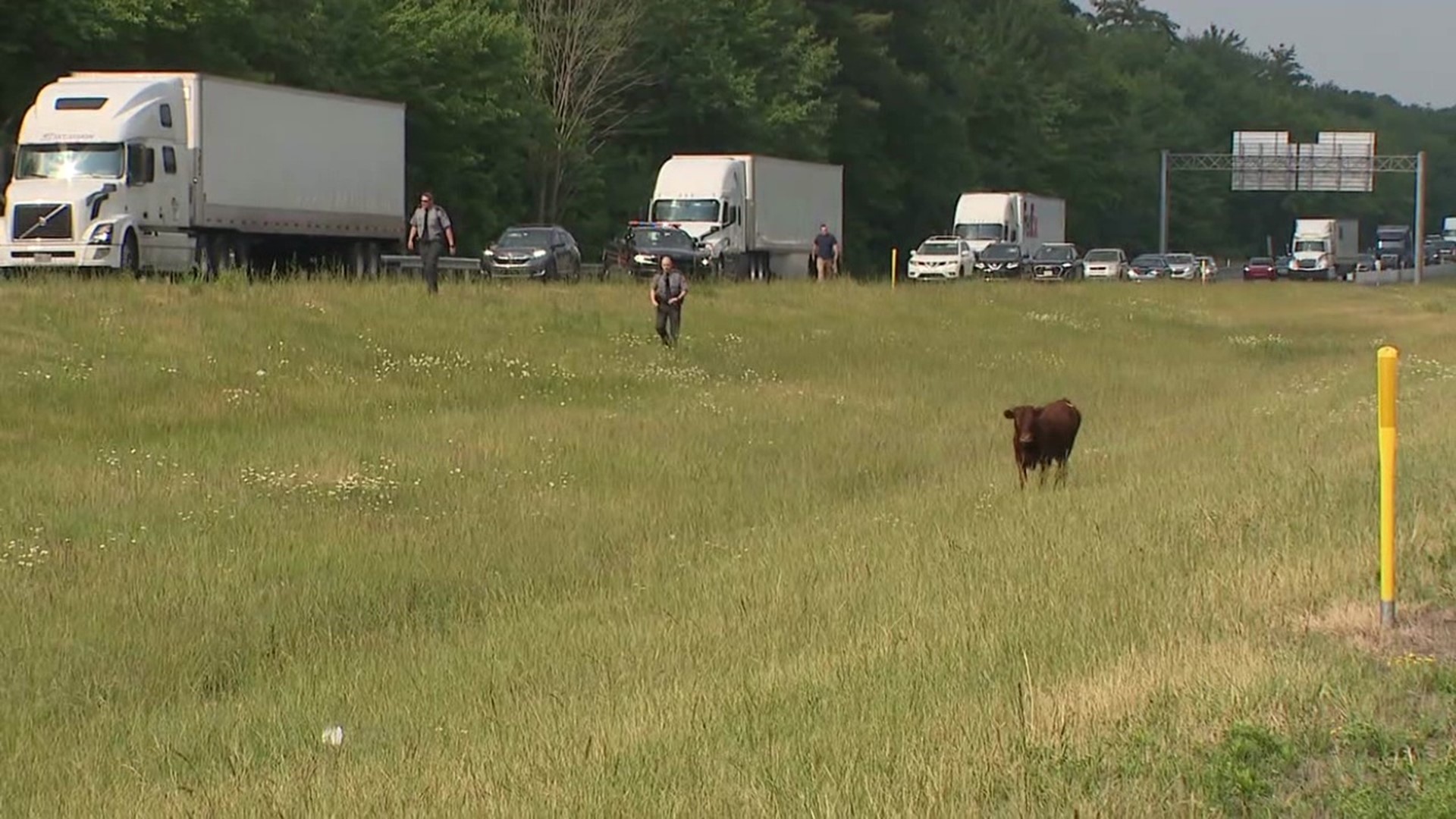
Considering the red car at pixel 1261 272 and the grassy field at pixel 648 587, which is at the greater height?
the red car at pixel 1261 272

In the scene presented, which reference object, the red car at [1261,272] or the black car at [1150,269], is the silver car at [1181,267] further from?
the red car at [1261,272]

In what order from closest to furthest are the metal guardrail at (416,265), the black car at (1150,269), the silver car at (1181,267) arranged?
the metal guardrail at (416,265) < the black car at (1150,269) < the silver car at (1181,267)

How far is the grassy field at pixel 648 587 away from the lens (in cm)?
745

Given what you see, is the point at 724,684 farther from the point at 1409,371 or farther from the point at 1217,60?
the point at 1217,60

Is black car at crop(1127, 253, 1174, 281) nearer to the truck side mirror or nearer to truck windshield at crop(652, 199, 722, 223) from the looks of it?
truck windshield at crop(652, 199, 722, 223)

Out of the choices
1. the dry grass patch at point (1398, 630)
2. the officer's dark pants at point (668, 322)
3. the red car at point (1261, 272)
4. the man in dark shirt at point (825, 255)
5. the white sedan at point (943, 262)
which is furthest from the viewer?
the red car at point (1261, 272)

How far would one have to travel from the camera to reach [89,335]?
2378 cm

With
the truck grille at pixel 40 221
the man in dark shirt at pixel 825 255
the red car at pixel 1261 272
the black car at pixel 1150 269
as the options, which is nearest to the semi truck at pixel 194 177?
the truck grille at pixel 40 221

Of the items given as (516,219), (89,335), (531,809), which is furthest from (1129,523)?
(516,219)

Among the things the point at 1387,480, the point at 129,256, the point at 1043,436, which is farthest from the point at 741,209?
the point at 1387,480

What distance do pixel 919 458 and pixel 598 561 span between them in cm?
762

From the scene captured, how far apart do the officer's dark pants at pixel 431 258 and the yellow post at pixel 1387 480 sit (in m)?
23.7

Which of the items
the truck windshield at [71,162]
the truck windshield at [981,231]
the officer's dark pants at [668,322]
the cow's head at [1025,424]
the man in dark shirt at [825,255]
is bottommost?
the cow's head at [1025,424]

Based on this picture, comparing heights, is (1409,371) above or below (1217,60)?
below
